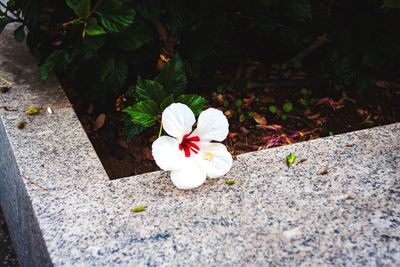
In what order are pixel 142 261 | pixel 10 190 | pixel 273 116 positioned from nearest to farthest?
pixel 142 261, pixel 10 190, pixel 273 116

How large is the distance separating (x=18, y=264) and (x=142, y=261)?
0.96 m

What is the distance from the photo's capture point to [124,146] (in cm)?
199

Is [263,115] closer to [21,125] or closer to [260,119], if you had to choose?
[260,119]

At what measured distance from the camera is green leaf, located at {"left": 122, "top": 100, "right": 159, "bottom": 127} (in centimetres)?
141

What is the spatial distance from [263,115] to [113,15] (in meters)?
0.95

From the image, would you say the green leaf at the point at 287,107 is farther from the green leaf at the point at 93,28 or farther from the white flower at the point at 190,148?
the green leaf at the point at 93,28

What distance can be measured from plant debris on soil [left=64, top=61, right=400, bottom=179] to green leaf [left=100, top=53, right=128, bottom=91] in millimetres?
262

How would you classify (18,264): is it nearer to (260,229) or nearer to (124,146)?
(124,146)

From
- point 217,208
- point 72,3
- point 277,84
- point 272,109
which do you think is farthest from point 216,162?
point 277,84

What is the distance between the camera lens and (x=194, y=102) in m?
1.47

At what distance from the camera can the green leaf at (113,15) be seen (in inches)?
58.6

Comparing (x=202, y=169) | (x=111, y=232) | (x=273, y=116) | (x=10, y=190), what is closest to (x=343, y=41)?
(x=273, y=116)

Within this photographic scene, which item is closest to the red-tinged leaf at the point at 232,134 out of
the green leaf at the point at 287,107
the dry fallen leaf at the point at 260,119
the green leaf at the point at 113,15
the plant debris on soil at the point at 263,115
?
the plant debris on soil at the point at 263,115

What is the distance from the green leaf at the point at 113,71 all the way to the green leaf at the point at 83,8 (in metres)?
0.26
